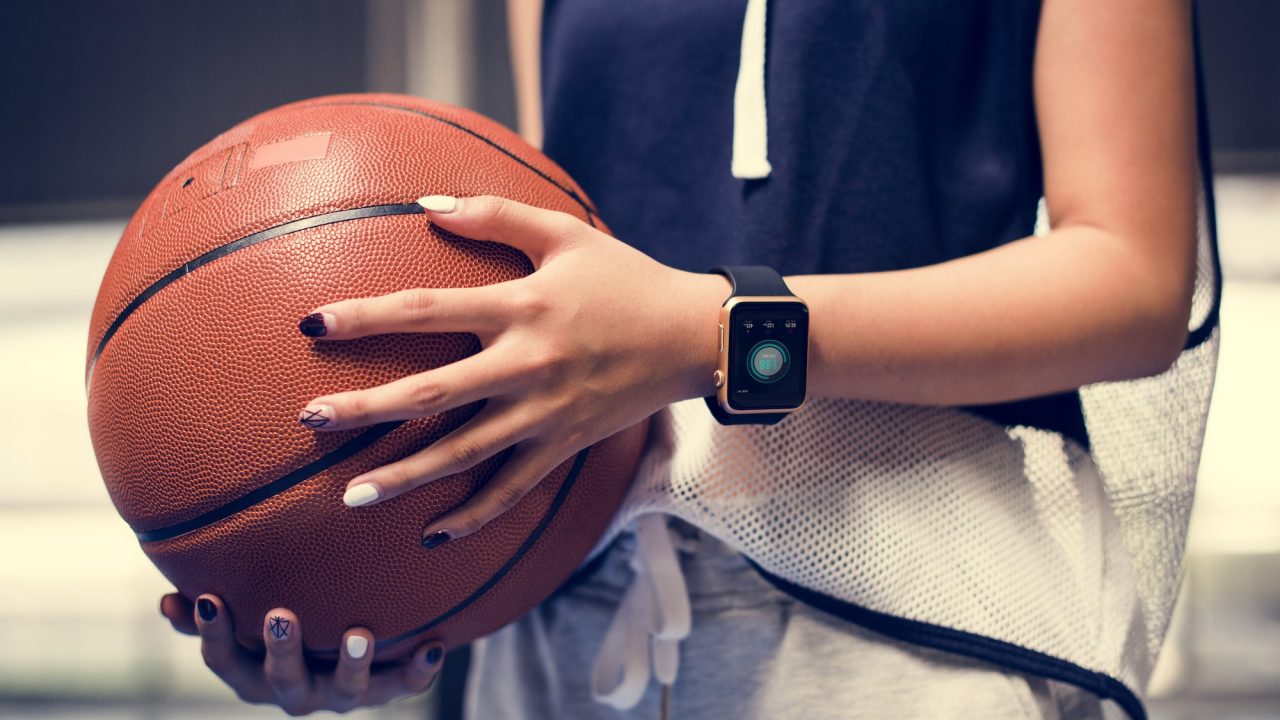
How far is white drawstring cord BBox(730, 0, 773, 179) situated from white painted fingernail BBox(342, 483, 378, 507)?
0.36m

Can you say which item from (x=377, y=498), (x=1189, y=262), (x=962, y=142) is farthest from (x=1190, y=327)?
(x=377, y=498)

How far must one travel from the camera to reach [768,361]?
0.51 metres

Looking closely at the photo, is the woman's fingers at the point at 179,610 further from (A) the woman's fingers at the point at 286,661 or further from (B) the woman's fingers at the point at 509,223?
(B) the woman's fingers at the point at 509,223

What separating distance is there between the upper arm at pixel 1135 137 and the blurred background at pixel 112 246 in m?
2.04

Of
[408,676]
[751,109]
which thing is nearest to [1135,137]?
[751,109]

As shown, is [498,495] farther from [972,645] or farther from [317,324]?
[972,645]

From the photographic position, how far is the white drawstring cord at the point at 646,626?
627 millimetres

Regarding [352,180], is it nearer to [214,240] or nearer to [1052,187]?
[214,240]

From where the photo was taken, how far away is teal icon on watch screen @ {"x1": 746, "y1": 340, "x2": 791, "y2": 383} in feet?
1.65

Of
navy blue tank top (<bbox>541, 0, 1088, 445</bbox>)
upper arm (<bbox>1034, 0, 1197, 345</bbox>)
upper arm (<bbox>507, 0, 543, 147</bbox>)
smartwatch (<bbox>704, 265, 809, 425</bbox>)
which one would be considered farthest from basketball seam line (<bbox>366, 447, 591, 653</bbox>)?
upper arm (<bbox>507, 0, 543, 147</bbox>)

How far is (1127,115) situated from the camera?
566 millimetres

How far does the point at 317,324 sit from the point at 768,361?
0.25 metres

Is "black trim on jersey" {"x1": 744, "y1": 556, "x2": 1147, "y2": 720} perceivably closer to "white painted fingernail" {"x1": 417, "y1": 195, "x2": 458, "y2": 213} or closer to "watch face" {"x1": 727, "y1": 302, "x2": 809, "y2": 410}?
"watch face" {"x1": 727, "y1": 302, "x2": 809, "y2": 410}

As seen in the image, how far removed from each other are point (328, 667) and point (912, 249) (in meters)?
0.51
